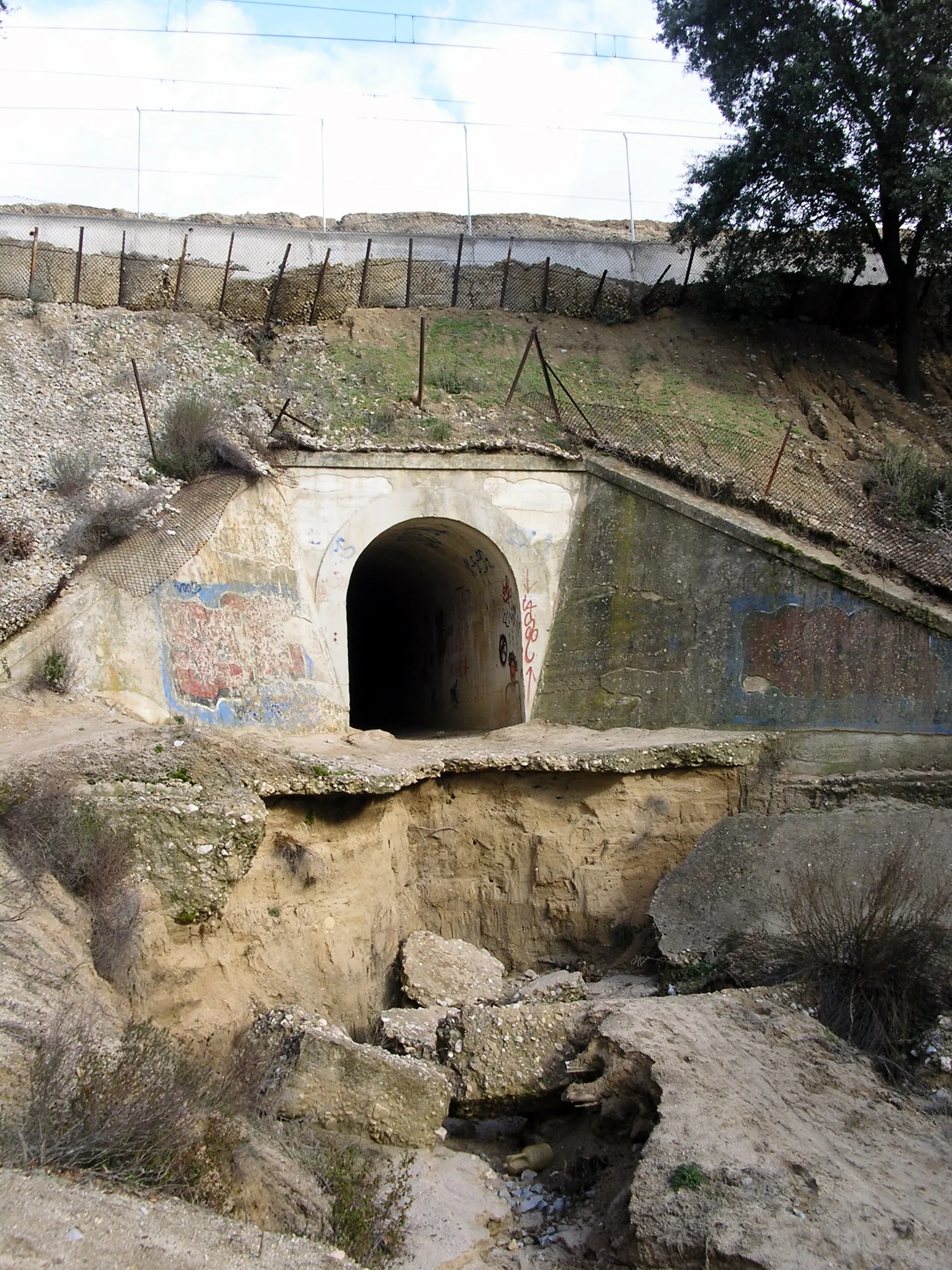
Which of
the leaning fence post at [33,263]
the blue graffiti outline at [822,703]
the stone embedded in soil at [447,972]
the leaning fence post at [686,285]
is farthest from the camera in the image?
the leaning fence post at [686,285]

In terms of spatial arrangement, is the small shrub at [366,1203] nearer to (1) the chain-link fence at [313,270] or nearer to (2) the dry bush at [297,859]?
(2) the dry bush at [297,859]

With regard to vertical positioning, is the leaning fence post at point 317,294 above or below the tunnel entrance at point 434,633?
above

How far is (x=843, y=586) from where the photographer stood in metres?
13.2

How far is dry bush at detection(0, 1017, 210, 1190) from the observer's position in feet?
18.8

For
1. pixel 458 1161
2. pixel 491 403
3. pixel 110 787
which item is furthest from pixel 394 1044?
pixel 491 403

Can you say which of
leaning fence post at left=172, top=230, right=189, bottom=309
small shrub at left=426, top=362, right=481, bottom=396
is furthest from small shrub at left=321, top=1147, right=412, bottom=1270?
leaning fence post at left=172, top=230, right=189, bottom=309

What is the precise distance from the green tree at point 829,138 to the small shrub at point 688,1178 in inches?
655

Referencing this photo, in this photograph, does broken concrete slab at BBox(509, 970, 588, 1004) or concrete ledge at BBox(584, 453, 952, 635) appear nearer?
broken concrete slab at BBox(509, 970, 588, 1004)

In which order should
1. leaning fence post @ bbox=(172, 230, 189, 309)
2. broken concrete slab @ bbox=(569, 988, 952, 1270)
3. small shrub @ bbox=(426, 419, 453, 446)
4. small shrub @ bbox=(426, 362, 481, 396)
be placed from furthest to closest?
leaning fence post @ bbox=(172, 230, 189, 309) → small shrub @ bbox=(426, 362, 481, 396) → small shrub @ bbox=(426, 419, 453, 446) → broken concrete slab @ bbox=(569, 988, 952, 1270)

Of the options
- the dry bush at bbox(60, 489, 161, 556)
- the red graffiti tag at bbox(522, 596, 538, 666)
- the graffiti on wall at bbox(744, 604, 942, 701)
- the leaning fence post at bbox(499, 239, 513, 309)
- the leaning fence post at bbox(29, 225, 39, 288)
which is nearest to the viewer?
the graffiti on wall at bbox(744, 604, 942, 701)

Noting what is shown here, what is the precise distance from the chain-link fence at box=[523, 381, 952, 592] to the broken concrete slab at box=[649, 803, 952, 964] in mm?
3904

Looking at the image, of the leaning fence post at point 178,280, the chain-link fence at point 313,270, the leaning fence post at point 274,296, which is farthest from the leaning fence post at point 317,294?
the leaning fence post at point 178,280

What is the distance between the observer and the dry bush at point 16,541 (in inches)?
510

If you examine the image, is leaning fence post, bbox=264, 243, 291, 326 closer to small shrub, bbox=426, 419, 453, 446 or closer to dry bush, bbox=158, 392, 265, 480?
dry bush, bbox=158, 392, 265, 480
